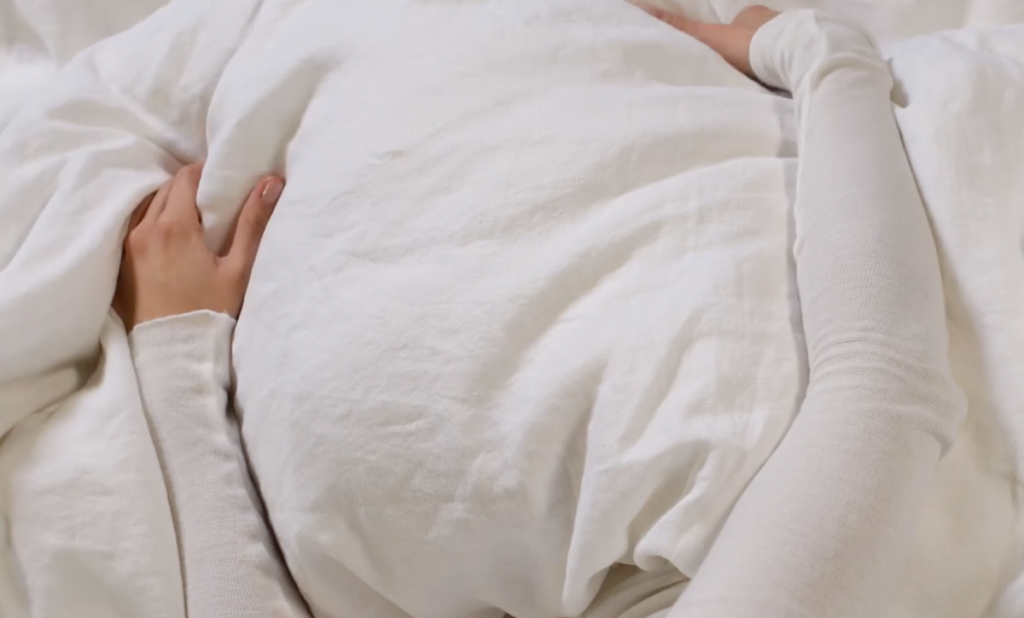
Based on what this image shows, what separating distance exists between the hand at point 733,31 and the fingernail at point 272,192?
1.33 ft

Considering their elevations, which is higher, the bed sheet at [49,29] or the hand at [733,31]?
the hand at [733,31]

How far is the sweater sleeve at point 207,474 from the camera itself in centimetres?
59

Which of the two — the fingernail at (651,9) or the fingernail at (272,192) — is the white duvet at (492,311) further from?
the fingernail at (651,9)

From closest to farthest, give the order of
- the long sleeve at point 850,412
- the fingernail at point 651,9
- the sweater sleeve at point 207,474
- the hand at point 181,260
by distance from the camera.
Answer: the long sleeve at point 850,412
the sweater sleeve at point 207,474
the hand at point 181,260
the fingernail at point 651,9

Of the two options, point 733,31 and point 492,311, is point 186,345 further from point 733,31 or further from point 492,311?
point 733,31

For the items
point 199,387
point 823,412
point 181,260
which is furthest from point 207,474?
point 823,412

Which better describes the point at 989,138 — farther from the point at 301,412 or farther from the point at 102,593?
the point at 102,593

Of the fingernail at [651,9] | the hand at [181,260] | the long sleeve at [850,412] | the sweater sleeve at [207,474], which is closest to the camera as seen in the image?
the long sleeve at [850,412]

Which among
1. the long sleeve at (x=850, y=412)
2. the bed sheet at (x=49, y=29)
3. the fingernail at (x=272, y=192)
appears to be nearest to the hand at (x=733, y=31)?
the long sleeve at (x=850, y=412)

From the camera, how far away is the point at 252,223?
73 centimetres

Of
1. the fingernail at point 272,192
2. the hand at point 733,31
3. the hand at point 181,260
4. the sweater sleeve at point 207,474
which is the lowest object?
the sweater sleeve at point 207,474

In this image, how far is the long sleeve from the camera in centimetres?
42

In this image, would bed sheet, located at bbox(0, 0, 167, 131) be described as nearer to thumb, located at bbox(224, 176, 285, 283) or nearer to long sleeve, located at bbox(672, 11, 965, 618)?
thumb, located at bbox(224, 176, 285, 283)

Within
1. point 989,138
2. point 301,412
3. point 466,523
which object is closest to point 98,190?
point 301,412
